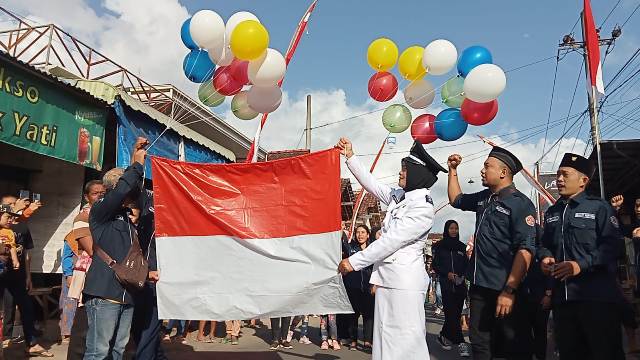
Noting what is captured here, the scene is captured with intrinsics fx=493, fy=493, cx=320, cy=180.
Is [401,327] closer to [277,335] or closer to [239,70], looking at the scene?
[277,335]

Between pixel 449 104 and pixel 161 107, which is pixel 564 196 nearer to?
pixel 449 104

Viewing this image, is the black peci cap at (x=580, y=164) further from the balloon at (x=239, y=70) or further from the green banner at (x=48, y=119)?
the green banner at (x=48, y=119)

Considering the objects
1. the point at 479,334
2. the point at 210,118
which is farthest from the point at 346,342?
the point at 210,118

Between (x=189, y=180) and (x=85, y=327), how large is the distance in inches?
63.9

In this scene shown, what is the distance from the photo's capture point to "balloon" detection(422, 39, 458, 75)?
6914mm

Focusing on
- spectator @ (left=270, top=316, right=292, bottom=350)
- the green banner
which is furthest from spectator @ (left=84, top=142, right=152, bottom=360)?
the green banner

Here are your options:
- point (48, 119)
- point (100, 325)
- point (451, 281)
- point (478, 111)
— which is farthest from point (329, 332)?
point (48, 119)

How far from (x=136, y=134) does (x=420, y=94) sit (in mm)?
4998

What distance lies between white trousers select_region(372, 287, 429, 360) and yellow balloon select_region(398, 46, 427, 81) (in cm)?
439

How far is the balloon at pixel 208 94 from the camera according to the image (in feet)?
22.8

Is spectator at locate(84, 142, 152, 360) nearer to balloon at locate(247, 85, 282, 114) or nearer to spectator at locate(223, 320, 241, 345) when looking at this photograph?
balloon at locate(247, 85, 282, 114)

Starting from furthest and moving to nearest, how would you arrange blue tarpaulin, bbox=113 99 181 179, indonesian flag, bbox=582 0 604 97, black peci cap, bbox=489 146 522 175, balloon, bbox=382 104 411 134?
indonesian flag, bbox=582 0 604 97 < blue tarpaulin, bbox=113 99 181 179 < balloon, bbox=382 104 411 134 < black peci cap, bbox=489 146 522 175

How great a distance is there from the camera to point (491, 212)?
3.89m

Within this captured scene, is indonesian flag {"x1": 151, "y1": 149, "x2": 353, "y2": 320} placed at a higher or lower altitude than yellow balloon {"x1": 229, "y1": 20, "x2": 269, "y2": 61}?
lower
